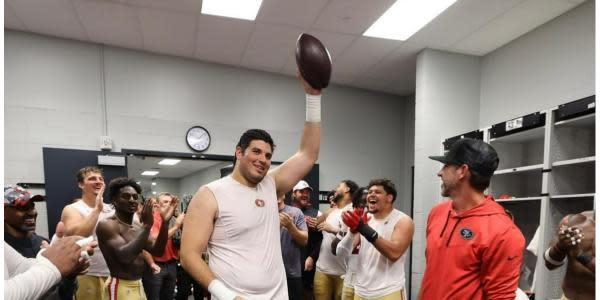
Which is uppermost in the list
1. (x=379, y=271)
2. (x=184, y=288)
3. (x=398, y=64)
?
(x=398, y=64)

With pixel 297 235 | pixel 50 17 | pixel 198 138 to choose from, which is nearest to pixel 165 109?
pixel 198 138

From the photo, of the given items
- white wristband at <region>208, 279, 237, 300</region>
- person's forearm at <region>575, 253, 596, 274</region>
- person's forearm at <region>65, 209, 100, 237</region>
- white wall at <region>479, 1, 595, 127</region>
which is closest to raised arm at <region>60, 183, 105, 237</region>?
person's forearm at <region>65, 209, 100, 237</region>

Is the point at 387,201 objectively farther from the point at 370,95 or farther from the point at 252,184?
the point at 370,95

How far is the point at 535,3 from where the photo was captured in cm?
438

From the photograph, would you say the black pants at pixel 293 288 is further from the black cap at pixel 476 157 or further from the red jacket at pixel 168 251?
the black cap at pixel 476 157

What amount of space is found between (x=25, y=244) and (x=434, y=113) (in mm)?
4912

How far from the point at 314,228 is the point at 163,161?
285 cm

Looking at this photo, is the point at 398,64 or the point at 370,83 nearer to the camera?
the point at 398,64

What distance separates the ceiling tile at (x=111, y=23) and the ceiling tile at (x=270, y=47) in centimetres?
152

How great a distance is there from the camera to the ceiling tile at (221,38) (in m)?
5.04

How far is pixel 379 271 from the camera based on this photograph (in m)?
2.97

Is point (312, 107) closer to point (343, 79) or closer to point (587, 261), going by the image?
point (587, 261)

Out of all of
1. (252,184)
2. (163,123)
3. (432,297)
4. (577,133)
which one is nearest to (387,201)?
(432,297)

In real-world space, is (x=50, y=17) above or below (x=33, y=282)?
above
